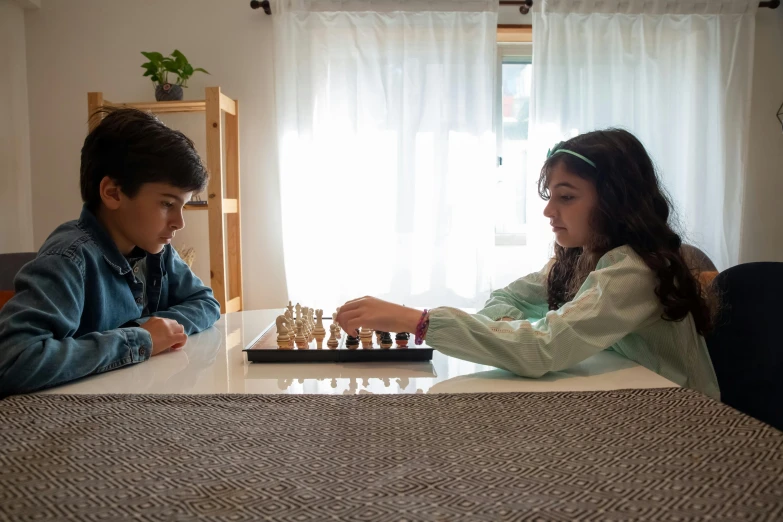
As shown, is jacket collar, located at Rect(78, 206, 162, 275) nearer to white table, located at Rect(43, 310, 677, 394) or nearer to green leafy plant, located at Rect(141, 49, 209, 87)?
white table, located at Rect(43, 310, 677, 394)

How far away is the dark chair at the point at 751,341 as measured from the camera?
1077 millimetres

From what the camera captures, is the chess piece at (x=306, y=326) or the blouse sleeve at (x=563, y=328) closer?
the blouse sleeve at (x=563, y=328)

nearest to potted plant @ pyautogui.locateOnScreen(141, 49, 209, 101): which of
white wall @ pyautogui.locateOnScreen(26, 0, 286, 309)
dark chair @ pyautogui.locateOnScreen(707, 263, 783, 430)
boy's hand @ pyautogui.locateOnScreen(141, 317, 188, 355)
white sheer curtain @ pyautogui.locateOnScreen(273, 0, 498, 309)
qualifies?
white wall @ pyautogui.locateOnScreen(26, 0, 286, 309)

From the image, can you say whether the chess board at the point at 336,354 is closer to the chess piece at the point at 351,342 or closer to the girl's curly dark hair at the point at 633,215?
the chess piece at the point at 351,342

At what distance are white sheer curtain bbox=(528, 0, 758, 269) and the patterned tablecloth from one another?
2368 millimetres

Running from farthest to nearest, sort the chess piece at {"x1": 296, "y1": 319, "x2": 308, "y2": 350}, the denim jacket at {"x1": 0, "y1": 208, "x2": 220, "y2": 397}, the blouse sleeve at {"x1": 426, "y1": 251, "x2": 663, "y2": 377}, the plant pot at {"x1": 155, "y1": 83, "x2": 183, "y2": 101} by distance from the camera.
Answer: the plant pot at {"x1": 155, "y1": 83, "x2": 183, "y2": 101}
the chess piece at {"x1": 296, "y1": 319, "x2": 308, "y2": 350}
the blouse sleeve at {"x1": 426, "y1": 251, "x2": 663, "y2": 377}
the denim jacket at {"x1": 0, "y1": 208, "x2": 220, "y2": 397}

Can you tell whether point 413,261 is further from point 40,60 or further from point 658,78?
point 40,60

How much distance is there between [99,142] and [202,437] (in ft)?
2.76

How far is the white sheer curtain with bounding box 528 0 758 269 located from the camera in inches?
117

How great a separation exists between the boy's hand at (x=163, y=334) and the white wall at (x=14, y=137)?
2302 millimetres

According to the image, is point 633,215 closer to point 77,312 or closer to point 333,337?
point 333,337

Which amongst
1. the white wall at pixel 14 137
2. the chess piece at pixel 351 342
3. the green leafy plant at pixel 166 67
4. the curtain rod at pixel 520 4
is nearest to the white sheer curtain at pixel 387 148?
the curtain rod at pixel 520 4

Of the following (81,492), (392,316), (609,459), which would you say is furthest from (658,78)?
(81,492)

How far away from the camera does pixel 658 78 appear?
3002 millimetres
